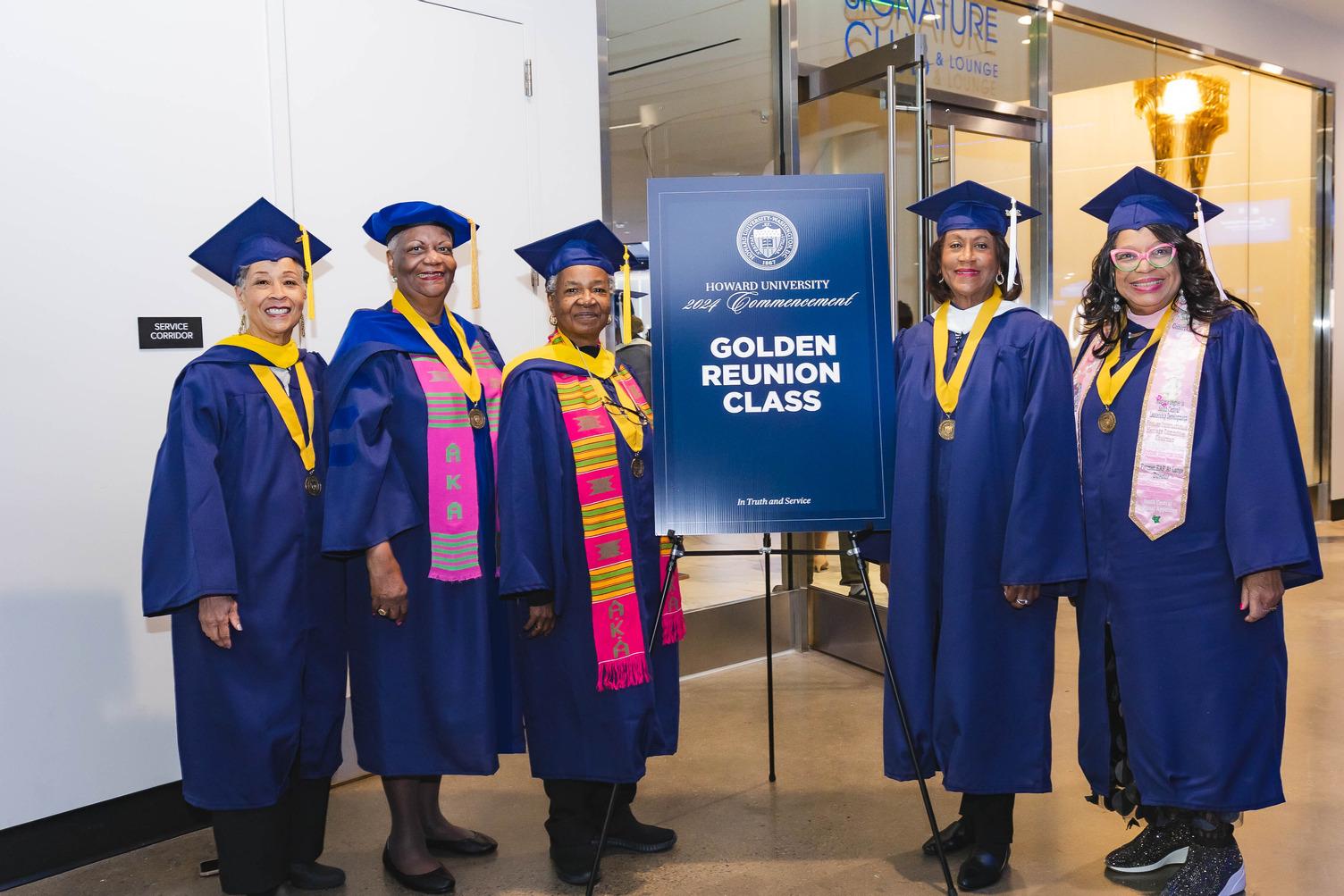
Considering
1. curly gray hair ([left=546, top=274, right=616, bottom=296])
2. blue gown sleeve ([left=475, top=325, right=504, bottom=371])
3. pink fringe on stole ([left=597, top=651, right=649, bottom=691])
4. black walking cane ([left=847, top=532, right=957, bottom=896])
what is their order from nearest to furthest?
black walking cane ([left=847, top=532, right=957, bottom=896]), pink fringe on stole ([left=597, top=651, right=649, bottom=691]), curly gray hair ([left=546, top=274, right=616, bottom=296]), blue gown sleeve ([left=475, top=325, right=504, bottom=371])

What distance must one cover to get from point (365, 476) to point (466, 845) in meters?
1.19

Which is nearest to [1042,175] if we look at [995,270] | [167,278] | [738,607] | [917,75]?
[917,75]

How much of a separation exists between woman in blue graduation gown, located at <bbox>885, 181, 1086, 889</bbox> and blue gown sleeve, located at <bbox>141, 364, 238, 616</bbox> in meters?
1.68

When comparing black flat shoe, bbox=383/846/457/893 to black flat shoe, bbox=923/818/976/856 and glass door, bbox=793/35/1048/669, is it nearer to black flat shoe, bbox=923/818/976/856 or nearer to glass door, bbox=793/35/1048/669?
black flat shoe, bbox=923/818/976/856

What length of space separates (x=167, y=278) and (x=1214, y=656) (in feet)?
10.0

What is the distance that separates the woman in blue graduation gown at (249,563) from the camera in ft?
8.54

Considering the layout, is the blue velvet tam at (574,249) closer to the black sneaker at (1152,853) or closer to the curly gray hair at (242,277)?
the curly gray hair at (242,277)

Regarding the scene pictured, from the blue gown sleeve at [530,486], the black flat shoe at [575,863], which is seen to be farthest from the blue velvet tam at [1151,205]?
the black flat shoe at [575,863]

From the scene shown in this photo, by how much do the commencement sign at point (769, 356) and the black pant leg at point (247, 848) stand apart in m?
1.24

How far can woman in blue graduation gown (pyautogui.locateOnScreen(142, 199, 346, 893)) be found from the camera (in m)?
2.60

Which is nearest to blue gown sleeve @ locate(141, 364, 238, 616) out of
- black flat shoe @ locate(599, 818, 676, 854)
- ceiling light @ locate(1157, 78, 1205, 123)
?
black flat shoe @ locate(599, 818, 676, 854)

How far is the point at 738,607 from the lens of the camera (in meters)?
5.11

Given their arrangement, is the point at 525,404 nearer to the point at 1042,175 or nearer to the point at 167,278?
the point at 167,278

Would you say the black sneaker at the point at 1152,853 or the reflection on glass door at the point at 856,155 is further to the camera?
the reflection on glass door at the point at 856,155
